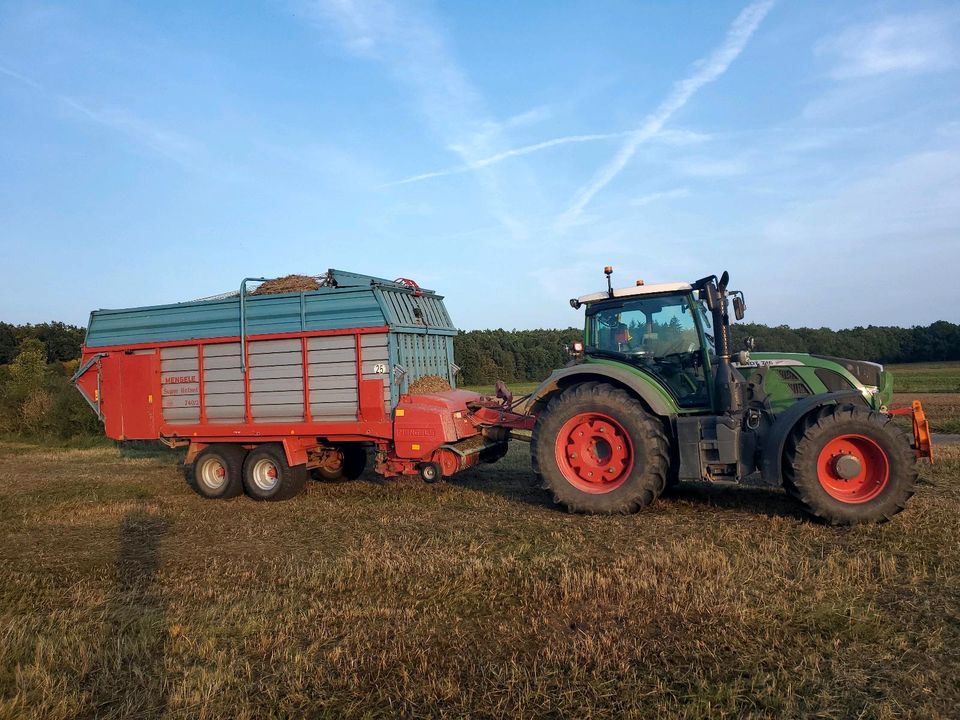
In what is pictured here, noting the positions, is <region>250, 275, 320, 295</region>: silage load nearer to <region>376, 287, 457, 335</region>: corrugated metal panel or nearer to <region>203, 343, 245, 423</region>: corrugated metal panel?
<region>203, 343, 245, 423</region>: corrugated metal panel

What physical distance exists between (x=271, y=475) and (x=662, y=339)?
17.5 feet

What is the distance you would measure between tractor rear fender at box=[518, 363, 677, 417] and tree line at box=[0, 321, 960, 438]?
10375 millimetres

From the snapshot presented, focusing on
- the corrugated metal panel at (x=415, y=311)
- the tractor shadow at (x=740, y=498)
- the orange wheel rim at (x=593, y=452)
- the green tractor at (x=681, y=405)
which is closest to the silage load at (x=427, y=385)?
the corrugated metal panel at (x=415, y=311)

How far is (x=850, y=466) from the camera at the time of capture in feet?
21.4

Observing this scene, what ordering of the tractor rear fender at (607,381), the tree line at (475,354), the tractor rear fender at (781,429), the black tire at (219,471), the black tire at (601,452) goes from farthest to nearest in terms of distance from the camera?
the tree line at (475,354) < the black tire at (219,471) < the tractor rear fender at (607,381) < the black tire at (601,452) < the tractor rear fender at (781,429)

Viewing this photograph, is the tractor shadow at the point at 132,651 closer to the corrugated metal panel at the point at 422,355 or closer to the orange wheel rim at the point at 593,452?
the corrugated metal panel at the point at 422,355

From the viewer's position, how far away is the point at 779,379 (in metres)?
7.74

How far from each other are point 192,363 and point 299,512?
272cm

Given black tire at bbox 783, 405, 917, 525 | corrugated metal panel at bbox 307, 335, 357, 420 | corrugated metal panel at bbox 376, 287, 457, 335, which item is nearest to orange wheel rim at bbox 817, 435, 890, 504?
black tire at bbox 783, 405, 917, 525

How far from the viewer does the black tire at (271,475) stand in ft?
30.5

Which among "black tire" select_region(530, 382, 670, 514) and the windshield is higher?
the windshield

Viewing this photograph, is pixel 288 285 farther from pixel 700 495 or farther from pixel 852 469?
pixel 852 469

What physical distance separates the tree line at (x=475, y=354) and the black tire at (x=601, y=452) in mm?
10684

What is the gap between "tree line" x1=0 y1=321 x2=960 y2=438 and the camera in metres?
19.5
